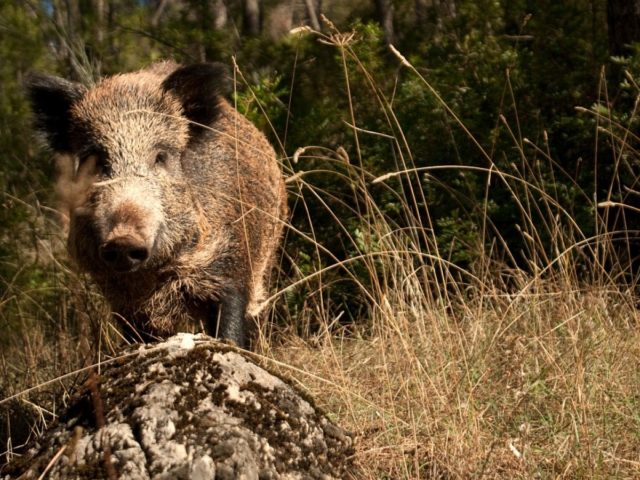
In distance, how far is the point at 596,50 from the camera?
6.54 meters

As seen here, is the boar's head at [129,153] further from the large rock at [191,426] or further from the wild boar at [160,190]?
the large rock at [191,426]

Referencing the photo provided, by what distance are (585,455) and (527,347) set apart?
0.84 metres

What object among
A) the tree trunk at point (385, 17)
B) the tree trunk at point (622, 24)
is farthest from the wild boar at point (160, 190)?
the tree trunk at point (385, 17)

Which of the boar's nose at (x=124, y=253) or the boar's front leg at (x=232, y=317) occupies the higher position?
the boar's nose at (x=124, y=253)

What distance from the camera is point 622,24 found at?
6.04 m

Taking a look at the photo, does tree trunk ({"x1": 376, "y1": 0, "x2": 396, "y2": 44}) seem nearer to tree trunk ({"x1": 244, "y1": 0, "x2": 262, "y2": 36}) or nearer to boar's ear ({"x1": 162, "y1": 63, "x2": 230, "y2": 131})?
tree trunk ({"x1": 244, "y1": 0, "x2": 262, "y2": 36})

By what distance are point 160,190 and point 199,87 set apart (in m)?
0.75

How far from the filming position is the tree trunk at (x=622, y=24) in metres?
5.99

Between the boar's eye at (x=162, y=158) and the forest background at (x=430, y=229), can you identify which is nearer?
the forest background at (x=430, y=229)

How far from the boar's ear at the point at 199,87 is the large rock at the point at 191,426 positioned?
7.65ft

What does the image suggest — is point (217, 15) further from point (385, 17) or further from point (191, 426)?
point (191, 426)

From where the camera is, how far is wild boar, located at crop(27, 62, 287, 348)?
4.67m

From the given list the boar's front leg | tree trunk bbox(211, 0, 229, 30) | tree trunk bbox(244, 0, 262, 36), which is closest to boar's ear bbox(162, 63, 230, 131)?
the boar's front leg

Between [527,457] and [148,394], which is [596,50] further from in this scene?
[148,394]
